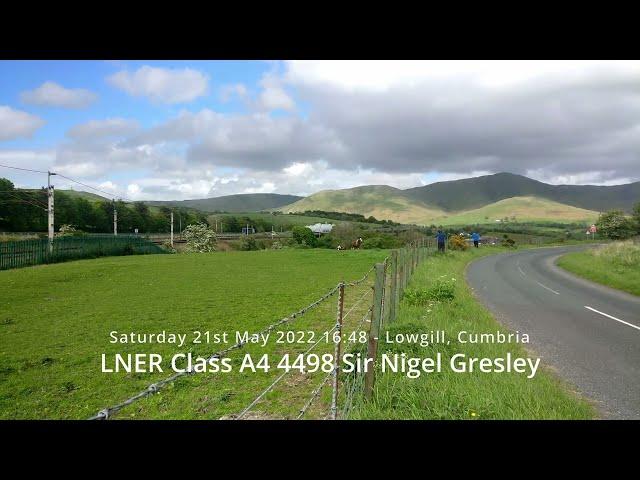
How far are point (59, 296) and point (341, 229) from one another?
4149 cm

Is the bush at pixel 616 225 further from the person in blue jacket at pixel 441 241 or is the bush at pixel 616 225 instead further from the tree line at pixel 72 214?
the tree line at pixel 72 214

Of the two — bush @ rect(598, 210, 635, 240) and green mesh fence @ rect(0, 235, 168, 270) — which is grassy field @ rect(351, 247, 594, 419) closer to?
green mesh fence @ rect(0, 235, 168, 270)

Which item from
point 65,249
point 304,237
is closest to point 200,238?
point 304,237

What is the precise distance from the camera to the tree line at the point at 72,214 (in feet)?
200

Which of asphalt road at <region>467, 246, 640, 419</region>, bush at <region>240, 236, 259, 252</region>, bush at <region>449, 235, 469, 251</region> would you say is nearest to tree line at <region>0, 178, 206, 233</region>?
bush at <region>240, 236, 259, 252</region>

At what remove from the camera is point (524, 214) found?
163m

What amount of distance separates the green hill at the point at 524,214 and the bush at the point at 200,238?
92518 mm

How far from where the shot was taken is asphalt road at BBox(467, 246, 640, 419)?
249 inches

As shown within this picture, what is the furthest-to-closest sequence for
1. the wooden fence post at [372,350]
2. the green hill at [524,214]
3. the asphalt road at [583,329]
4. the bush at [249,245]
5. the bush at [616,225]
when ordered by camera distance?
the green hill at [524,214]
the bush at [249,245]
the bush at [616,225]
the asphalt road at [583,329]
the wooden fence post at [372,350]

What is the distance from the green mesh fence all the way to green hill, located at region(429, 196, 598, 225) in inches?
4286

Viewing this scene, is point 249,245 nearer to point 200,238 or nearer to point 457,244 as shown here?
point 200,238

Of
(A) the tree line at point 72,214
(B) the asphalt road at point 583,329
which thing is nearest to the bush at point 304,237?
(A) the tree line at point 72,214

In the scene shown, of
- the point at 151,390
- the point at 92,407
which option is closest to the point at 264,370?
the point at 92,407

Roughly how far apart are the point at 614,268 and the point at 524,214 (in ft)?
496
